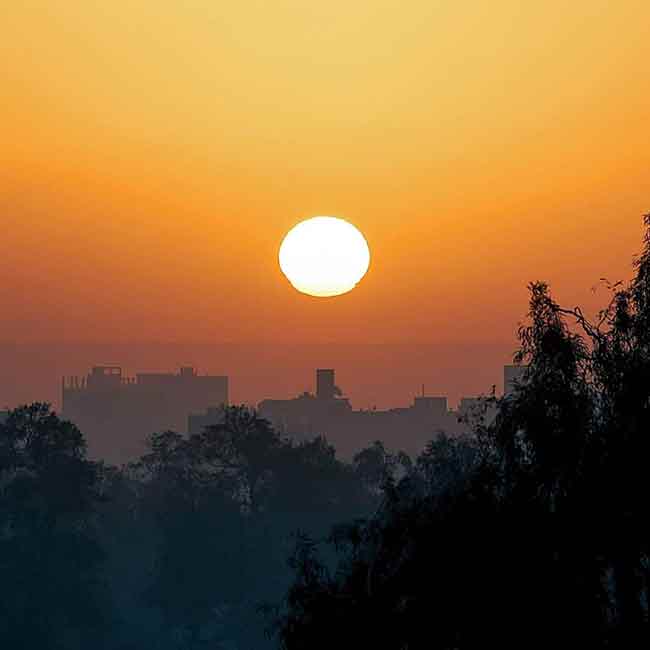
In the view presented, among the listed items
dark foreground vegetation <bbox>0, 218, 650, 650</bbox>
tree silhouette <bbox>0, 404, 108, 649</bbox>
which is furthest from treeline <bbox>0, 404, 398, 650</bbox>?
dark foreground vegetation <bbox>0, 218, 650, 650</bbox>

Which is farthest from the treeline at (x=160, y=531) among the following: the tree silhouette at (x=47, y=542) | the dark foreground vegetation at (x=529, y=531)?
the dark foreground vegetation at (x=529, y=531)

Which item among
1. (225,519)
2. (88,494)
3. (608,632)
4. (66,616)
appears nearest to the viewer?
(608,632)

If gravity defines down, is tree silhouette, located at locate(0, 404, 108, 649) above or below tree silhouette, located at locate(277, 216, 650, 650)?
above

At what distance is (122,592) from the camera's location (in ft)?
349

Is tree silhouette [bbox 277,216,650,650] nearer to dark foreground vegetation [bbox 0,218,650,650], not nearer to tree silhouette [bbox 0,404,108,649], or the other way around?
dark foreground vegetation [bbox 0,218,650,650]

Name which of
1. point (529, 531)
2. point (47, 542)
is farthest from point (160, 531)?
point (529, 531)

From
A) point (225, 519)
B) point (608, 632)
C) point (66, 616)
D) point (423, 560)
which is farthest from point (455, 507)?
point (225, 519)

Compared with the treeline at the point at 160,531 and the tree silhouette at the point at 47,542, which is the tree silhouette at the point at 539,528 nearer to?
the treeline at the point at 160,531

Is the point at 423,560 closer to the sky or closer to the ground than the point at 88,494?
closer to the ground

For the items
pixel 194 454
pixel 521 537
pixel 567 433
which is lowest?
pixel 521 537

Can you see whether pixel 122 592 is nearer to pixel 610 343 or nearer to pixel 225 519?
pixel 225 519

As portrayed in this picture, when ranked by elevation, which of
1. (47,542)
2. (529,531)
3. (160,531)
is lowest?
(529,531)

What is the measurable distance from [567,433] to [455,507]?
224cm

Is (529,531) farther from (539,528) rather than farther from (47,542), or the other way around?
(47,542)
